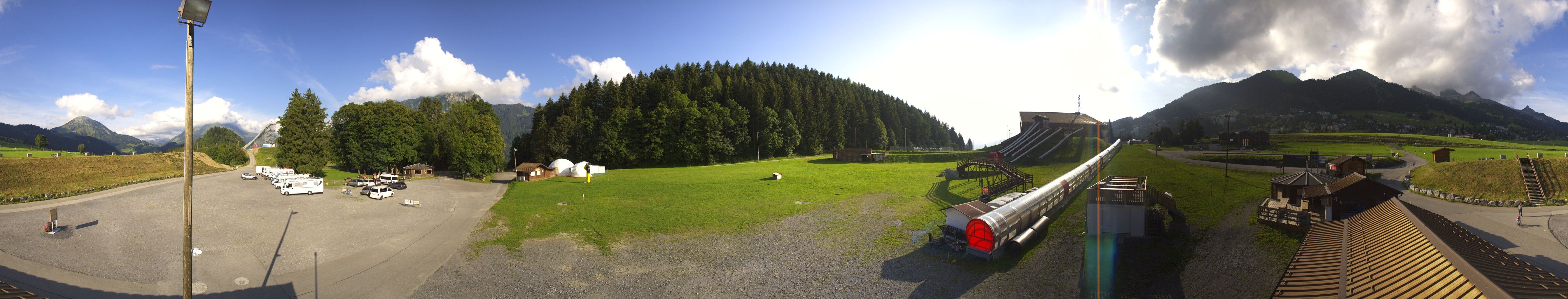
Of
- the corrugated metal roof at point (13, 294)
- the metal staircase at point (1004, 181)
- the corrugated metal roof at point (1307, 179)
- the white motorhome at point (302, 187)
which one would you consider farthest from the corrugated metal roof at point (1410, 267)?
the white motorhome at point (302, 187)

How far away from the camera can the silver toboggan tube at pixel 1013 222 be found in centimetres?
994

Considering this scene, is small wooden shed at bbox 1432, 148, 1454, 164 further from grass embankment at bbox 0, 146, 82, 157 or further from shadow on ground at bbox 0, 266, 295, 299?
grass embankment at bbox 0, 146, 82, 157

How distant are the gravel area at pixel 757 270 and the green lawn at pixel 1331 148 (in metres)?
13.7

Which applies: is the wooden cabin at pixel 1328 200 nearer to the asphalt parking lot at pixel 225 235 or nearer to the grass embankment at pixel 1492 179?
the grass embankment at pixel 1492 179

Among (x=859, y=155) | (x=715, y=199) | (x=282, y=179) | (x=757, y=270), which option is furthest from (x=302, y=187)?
(x=859, y=155)

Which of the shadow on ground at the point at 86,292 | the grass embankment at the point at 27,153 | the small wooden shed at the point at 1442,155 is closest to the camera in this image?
the shadow on ground at the point at 86,292

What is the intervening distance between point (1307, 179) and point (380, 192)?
123 ft

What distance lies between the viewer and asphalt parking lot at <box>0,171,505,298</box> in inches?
406

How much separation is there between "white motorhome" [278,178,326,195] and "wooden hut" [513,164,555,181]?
11216 millimetres

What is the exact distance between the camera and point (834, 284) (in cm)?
938

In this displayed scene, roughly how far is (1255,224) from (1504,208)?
838 cm

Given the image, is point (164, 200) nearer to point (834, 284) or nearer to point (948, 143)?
point (834, 284)

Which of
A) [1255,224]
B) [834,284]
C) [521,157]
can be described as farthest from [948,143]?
[834,284]

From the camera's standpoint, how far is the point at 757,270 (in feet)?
34.4
